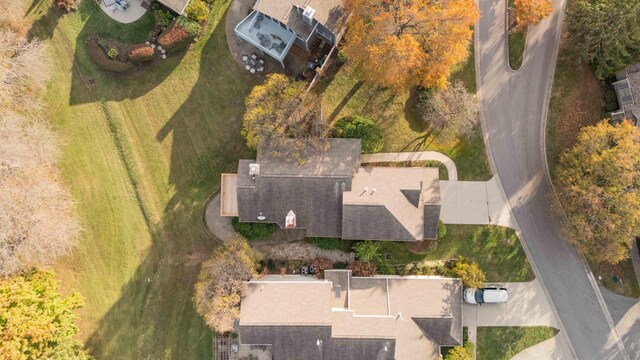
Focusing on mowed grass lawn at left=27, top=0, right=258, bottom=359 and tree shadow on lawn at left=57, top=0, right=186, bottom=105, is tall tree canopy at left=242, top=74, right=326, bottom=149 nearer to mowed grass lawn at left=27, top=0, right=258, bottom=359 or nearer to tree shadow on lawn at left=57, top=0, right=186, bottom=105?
mowed grass lawn at left=27, top=0, right=258, bottom=359

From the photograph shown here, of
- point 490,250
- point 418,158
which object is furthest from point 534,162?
point 418,158

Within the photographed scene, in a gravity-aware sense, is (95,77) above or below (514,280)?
below

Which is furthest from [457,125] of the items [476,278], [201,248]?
[201,248]

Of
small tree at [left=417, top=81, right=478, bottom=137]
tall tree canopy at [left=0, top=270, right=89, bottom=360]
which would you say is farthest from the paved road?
tall tree canopy at [left=0, top=270, right=89, bottom=360]

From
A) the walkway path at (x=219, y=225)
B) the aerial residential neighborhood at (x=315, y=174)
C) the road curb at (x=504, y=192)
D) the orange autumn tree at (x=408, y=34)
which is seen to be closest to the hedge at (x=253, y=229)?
the aerial residential neighborhood at (x=315, y=174)

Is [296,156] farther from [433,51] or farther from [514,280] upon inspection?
[514,280]

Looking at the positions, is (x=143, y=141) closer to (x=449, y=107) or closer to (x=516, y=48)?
(x=449, y=107)
